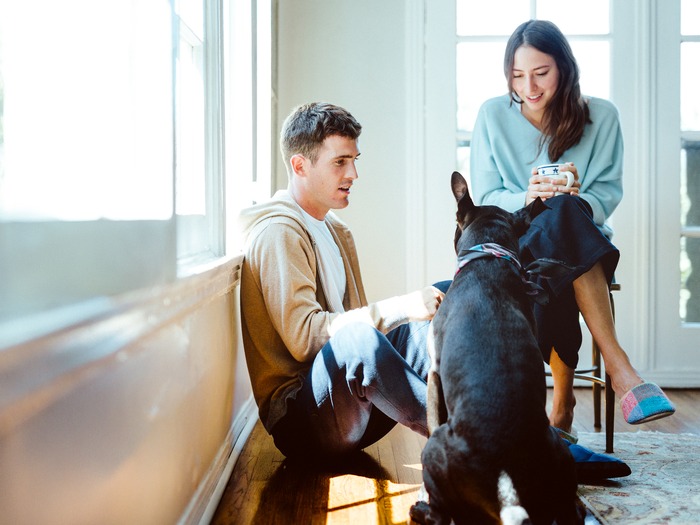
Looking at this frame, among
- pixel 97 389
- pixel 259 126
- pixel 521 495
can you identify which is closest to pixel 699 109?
pixel 259 126

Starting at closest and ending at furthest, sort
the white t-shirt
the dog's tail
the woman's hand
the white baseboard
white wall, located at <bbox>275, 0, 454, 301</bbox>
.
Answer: the dog's tail → the white baseboard → the white t-shirt → the woman's hand → white wall, located at <bbox>275, 0, 454, 301</bbox>

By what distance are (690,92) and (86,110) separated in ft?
11.3

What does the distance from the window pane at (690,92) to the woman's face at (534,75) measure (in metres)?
1.41

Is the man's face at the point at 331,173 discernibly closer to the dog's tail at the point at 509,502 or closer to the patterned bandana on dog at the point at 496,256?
the patterned bandana on dog at the point at 496,256

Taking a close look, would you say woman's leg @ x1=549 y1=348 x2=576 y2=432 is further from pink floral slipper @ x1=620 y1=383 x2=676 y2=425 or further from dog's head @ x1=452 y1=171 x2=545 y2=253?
dog's head @ x1=452 y1=171 x2=545 y2=253

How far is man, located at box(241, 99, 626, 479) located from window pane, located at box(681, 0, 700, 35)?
2324 mm

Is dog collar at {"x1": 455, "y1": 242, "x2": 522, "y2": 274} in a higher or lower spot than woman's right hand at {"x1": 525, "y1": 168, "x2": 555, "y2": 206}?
lower

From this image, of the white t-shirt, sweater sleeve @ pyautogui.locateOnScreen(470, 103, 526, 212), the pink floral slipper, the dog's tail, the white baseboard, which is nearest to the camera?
the dog's tail

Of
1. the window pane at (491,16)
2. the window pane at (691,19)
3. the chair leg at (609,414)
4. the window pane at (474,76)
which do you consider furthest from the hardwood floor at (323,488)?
the window pane at (691,19)

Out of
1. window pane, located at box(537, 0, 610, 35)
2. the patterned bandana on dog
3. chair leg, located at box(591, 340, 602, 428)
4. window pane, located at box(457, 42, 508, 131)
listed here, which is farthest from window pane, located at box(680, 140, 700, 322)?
the patterned bandana on dog

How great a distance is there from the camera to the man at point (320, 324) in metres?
1.80

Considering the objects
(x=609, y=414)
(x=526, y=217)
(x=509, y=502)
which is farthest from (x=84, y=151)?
(x=609, y=414)

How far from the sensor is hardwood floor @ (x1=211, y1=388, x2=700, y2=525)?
5.72 ft

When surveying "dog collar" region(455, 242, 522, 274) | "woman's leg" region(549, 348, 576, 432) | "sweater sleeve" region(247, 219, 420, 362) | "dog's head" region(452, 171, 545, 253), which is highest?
"dog's head" region(452, 171, 545, 253)
